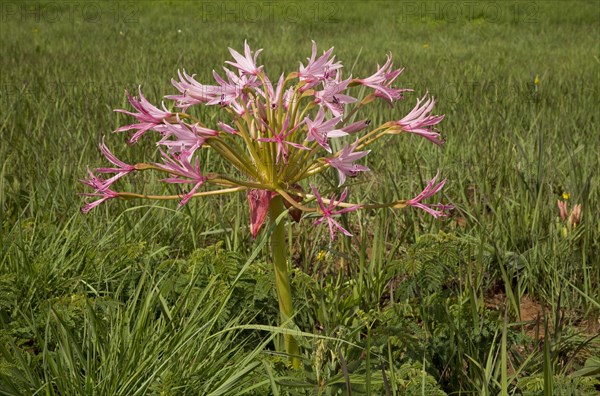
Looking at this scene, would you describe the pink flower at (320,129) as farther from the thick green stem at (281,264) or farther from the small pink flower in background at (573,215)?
the small pink flower in background at (573,215)

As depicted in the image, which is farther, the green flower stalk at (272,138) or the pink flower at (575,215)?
the pink flower at (575,215)

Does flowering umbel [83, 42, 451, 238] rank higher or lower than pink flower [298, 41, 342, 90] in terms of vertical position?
lower

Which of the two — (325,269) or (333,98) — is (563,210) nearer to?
(325,269)

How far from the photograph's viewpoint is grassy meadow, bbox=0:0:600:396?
1522mm

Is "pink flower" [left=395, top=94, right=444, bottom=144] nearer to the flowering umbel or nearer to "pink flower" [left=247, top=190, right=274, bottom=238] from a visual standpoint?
the flowering umbel

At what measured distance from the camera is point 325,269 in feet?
7.84

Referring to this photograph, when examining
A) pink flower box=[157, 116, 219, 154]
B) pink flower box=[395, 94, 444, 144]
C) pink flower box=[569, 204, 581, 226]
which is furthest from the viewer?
pink flower box=[569, 204, 581, 226]

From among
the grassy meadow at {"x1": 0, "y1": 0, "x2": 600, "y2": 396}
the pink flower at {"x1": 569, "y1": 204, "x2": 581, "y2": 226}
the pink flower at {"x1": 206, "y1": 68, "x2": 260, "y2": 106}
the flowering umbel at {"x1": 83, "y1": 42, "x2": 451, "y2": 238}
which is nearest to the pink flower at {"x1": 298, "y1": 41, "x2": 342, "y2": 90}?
the flowering umbel at {"x1": 83, "y1": 42, "x2": 451, "y2": 238}

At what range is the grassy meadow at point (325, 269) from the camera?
59.9 inches

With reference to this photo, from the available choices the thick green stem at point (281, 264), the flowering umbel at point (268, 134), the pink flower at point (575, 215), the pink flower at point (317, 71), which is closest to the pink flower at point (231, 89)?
the flowering umbel at point (268, 134)

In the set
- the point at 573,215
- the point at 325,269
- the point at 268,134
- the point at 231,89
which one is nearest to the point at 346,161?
the point at 268,134

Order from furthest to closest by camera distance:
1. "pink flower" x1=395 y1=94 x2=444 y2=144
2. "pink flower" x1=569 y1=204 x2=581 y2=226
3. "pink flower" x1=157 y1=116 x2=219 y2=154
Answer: "pink flower" x1=569 y1=204 x2=581 y2=226 → "pink flower" x1=395 y1=94 x2=444 y2=144 → "pink flower" x1=157 y1=116 x2=219 y2=154

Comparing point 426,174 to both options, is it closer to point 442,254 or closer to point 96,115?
point 442,254

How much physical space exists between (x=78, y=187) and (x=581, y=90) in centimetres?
401
